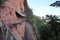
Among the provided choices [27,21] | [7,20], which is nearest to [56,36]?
[7,20]

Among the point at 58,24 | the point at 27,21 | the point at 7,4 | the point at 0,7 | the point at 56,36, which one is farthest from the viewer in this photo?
the point at 27,21

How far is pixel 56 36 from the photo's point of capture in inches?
322

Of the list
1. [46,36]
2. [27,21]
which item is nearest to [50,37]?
[46,36]

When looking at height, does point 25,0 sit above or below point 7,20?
above

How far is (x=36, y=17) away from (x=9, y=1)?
487cm

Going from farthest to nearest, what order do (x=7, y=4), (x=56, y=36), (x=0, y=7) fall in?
(x=7, y=4), (x=0, y=7), (x=56, y=36)

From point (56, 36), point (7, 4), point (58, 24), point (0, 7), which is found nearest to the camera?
point (58, 24)

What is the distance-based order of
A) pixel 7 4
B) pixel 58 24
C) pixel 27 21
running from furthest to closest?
pixel 27 21 < pixel 7 4 < pixel 58 24

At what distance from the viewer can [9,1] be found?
1006 centimetres

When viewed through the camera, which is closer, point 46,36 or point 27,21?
point 46,36

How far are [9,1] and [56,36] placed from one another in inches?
127

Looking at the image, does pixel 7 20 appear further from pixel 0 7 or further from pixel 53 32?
pixel 53 32

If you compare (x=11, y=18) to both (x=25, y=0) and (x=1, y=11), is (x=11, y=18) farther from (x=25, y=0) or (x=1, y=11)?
(x=25, y=0)

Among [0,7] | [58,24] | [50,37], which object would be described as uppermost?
[0,7]
